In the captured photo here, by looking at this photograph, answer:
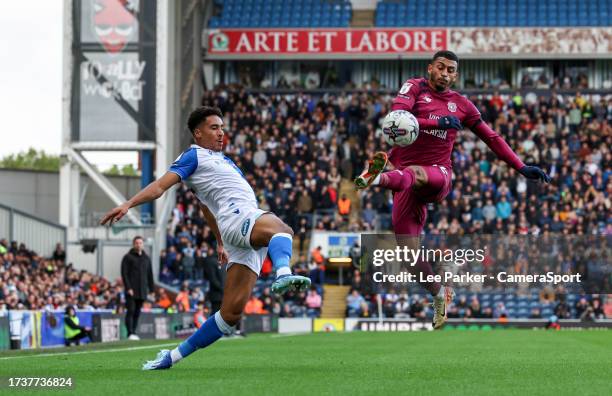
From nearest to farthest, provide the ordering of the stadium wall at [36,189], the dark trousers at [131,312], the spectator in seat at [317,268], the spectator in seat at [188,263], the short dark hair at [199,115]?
the short dark hair at [199,115]
the dark trousers at [131,312]
the spectator in seat at [317,268]
the spectator in seat at [188,263]
the stadium wall at [36,189]

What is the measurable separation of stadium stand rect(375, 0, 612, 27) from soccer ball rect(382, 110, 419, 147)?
119 ft

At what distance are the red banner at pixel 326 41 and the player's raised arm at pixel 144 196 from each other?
37198mm

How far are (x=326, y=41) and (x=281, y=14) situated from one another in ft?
7.72

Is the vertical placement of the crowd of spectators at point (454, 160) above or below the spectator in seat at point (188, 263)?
above

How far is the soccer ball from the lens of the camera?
11008 millimetres

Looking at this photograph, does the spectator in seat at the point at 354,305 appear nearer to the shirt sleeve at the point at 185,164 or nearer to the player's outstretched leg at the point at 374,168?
the player's outstretched leg at the point at 374,168

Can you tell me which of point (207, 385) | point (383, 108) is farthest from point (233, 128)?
point (207, 385)

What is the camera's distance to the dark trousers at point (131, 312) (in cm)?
2173

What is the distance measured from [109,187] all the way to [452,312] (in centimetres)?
1109

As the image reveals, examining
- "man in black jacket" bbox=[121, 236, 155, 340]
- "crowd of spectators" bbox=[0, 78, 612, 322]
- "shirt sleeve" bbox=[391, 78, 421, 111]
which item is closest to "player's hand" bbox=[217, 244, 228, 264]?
"shirt sleeve" bbox=[391, 78, 421, 111]

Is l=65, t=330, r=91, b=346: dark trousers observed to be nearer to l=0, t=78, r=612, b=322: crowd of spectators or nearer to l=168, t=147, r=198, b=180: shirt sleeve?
l=0, t=78, r=612, b=322: crowd of spectators

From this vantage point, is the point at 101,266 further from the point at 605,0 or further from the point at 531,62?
the point at 605,0

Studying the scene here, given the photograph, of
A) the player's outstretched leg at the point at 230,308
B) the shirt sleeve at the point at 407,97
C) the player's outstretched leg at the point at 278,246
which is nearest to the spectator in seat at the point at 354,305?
the shirt sleeve at the point at 407,97

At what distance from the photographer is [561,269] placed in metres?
31.6
